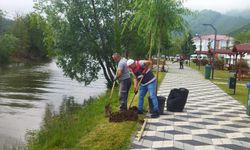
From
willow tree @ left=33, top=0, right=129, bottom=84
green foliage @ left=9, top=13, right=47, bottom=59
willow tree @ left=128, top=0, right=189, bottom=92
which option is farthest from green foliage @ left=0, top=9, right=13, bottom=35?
willow tree @ left=128, top=0, right=189, bottom=92

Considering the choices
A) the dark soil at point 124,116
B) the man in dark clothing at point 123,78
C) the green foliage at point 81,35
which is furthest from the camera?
the green foliage at point 81,35

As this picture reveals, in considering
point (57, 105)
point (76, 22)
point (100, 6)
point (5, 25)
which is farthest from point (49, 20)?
point (5, 25)

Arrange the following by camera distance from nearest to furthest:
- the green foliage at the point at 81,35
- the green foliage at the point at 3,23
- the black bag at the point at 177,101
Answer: the black bag at the point at 177,101, the green foliage at the point at 81,35, the green foliage at the point at 3,23

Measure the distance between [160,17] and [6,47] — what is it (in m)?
50.5

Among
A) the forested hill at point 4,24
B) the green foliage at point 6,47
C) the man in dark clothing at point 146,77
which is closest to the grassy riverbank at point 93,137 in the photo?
the man in dark clothing at point 146,77

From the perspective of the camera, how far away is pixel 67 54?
85.2 ft

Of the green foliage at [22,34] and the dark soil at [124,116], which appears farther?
the green foliage at [22,34]

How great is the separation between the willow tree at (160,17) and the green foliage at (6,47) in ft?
156

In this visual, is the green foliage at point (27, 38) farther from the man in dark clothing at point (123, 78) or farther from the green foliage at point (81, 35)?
the man in dark clothing at point (123, 78)

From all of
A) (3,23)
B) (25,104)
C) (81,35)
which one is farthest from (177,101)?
(3,23)

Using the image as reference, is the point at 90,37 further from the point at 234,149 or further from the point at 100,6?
the point at 234,149

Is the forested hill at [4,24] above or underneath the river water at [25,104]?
above

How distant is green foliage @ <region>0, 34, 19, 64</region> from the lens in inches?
2266

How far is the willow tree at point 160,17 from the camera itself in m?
12.5
